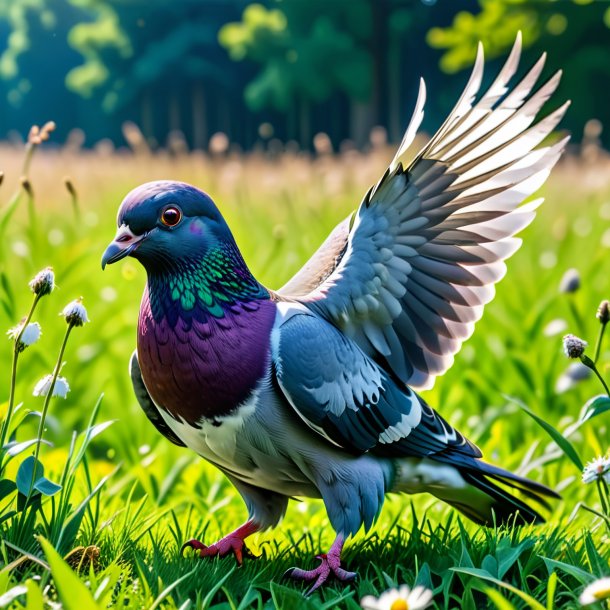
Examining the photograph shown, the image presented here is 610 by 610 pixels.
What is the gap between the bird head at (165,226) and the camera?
77.2 inches

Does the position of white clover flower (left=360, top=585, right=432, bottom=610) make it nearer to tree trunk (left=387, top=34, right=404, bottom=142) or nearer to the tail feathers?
the tail feathers

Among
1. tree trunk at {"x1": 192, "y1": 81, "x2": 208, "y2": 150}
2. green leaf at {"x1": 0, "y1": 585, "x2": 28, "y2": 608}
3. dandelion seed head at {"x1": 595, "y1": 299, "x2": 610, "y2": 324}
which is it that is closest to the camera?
green leaf at {"x1": 0, "y1": 585, "x2": 28, "y2": 608}

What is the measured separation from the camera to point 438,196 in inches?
86.7

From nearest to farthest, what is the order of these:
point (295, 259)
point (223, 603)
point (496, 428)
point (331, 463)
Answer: point (223, 603) < point (331, 463) < point (496, 428) < point (295, 259)

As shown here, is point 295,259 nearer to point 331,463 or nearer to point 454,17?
point 331,463

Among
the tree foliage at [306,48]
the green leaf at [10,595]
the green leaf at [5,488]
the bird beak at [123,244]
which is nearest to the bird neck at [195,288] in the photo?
the bird beak at [123,244]

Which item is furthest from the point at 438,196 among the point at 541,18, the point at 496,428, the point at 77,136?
the point at 541,18

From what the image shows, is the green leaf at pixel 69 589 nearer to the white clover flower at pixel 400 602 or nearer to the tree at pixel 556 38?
the white clover flower at pixel 400 602

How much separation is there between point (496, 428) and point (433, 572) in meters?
1.48

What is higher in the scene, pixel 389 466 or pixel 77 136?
pixel 77 136

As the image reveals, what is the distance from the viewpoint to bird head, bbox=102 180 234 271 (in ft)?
6.43

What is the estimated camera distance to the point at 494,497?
247 cm

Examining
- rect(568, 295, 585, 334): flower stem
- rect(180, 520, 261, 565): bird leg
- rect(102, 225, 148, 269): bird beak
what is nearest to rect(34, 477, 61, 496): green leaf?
rect(180, 520, 261, 565): bird leg

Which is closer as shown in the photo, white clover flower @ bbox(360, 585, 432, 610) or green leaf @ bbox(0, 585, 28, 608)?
white clover flower @ bbox(360, 585, 432, 610)
